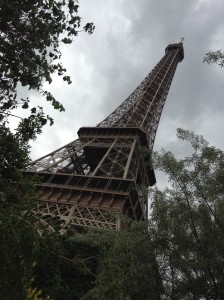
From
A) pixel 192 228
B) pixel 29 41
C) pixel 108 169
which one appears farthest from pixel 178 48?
pixel 29 41

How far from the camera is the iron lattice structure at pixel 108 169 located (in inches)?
1007

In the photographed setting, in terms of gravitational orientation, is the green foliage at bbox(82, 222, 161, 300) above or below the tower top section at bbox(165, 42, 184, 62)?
below

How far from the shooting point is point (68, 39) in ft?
24.6

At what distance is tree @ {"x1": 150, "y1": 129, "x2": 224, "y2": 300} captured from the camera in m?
10.7

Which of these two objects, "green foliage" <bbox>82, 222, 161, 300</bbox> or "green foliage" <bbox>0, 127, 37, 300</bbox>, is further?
"green foliage" <bbox>82, 222, 161, 300</bbox>

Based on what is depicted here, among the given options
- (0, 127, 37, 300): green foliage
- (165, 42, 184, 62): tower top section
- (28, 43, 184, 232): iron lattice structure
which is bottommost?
(0, 127, 37, 300): green foliage

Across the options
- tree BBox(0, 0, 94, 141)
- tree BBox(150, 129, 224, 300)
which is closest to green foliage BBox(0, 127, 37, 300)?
tree BBox(0, 0, 94, 141)

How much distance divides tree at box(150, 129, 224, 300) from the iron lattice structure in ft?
6.52

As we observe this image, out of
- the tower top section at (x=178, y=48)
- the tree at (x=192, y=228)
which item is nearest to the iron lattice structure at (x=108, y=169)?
the tree at (x=192, y=228)

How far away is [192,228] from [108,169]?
75.5 feet

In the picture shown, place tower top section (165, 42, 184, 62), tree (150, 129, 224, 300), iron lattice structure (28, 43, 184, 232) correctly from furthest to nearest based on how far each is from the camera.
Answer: tower top section (165, 42, 184, 62)
iron lattice structure (28, 43, 184, 232)
tree (150, 129, 224, 300)

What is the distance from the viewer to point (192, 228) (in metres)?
12.0

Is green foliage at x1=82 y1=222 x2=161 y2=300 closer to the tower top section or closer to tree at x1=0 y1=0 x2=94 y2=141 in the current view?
tree at x1=0 y1=0 x2=94 y2=141

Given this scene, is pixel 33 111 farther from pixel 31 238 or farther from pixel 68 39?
pixel 31 238
